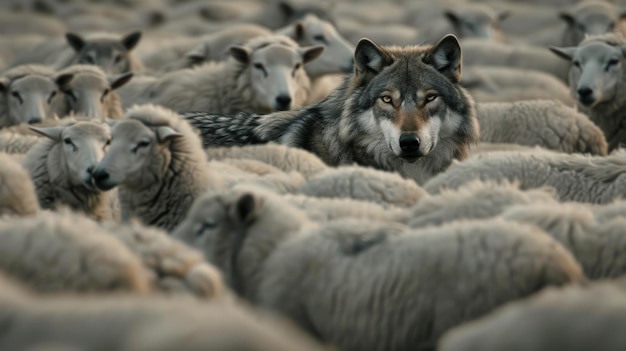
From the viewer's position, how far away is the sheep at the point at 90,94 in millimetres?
9992

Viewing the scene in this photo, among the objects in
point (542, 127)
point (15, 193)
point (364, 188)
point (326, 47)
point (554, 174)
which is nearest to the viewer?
point (15, 193)

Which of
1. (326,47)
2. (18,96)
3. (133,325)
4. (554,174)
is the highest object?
(133,325)

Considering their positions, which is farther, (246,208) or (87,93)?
(87,93)

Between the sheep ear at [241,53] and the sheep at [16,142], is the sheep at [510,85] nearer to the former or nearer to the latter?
the sheep ear at [241,53]

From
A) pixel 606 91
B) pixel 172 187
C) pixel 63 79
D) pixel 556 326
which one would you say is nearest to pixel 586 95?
pixel 606 91

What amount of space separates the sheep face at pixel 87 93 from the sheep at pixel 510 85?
344 cm

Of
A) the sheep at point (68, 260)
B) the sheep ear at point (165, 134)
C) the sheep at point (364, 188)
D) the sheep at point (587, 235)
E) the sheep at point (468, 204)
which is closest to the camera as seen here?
the sheep at point (68, 260)

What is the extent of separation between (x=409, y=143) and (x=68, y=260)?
320cm

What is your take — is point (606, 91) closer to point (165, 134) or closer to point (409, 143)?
point (409, 143)

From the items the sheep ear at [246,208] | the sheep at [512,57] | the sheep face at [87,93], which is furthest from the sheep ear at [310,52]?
the sheep ear at [246,208]

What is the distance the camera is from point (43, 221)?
478cm

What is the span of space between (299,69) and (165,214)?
443 centimetres

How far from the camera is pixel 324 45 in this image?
38.4ft

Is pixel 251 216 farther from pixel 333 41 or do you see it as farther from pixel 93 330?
pixel 333 41
